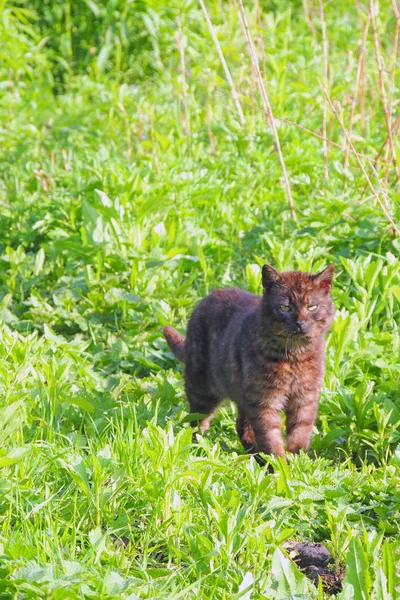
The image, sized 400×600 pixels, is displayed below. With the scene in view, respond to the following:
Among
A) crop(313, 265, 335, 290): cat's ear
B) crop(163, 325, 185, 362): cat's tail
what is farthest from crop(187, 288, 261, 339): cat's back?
crop(313, 265, 335, 290): cat's ear

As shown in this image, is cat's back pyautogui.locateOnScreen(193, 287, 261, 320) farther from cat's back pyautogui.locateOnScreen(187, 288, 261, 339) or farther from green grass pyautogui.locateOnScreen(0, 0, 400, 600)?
green grass pyautogui.locateOnScreen(0, 0, 400, 600)

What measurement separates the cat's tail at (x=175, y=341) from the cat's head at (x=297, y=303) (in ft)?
2.75

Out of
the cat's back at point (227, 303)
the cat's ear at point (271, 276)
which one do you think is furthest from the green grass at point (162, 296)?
the cat's ear at point (271, 276)

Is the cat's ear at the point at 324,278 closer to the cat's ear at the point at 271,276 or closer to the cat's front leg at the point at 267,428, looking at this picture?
the cat's ear at the point at 271,276

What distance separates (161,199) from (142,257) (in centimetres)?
46

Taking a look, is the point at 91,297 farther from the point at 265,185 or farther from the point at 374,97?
the point at 374,97

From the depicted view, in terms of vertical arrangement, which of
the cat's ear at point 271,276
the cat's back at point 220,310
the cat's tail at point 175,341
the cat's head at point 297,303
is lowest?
the cat's tail at point 175,341

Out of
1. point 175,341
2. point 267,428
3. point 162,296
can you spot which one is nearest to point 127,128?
point 162,296

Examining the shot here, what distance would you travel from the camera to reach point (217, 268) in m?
6.15

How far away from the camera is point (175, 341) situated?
5156mm

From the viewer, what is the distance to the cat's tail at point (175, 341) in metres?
5.15

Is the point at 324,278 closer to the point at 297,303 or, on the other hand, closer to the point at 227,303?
the point at 297,303

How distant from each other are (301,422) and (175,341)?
1062mm

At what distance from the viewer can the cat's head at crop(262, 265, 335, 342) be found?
14.2 ft
